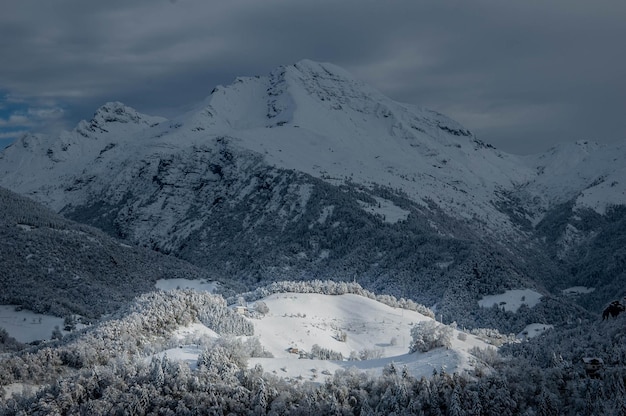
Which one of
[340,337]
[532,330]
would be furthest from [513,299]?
[340,337]

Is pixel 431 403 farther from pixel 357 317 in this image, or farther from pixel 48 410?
pixel 357 317

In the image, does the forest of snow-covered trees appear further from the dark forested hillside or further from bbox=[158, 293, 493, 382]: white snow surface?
the dark forested hillside

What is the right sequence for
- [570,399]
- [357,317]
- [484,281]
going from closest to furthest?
1. [570,399]
2. [357,317]
3. [484,281]

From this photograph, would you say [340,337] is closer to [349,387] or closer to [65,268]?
[349,387]

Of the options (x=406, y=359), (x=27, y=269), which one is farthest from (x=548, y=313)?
(x=27, y=269)

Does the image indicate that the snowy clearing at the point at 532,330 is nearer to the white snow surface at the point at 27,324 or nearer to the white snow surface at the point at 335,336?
the white snow surface at the point at 335,336

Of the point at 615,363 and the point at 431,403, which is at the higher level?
the point at 615,363
